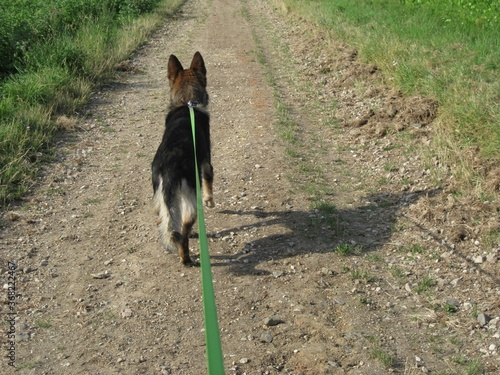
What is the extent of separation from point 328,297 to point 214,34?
12.9 m

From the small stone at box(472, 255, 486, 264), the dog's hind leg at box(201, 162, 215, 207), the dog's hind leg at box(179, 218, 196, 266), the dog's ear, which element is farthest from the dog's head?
the small stone at box(472, 255, 486, 264)

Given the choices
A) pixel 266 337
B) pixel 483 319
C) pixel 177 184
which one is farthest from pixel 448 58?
pixel 266 337

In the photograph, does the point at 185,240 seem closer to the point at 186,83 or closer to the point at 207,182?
the point at 207,182

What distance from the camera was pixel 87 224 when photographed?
5.67 metres

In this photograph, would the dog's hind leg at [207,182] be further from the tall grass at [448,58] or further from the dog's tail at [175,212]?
the tall grass at [448,58]

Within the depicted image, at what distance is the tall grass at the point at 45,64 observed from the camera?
271 inches

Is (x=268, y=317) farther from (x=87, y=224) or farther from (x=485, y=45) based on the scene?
(x=485, y=45)

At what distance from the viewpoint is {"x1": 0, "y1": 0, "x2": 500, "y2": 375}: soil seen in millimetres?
3799

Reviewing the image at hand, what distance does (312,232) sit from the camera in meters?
5.43

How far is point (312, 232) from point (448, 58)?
4.57 m

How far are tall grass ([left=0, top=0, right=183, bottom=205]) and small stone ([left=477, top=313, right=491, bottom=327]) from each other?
4885 millimetres

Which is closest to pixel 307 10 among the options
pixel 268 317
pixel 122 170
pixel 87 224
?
pixel 122 170

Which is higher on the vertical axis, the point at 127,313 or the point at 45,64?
the point at 45,64

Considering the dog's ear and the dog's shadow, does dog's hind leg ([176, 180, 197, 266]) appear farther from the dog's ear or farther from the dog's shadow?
the dog's ear
